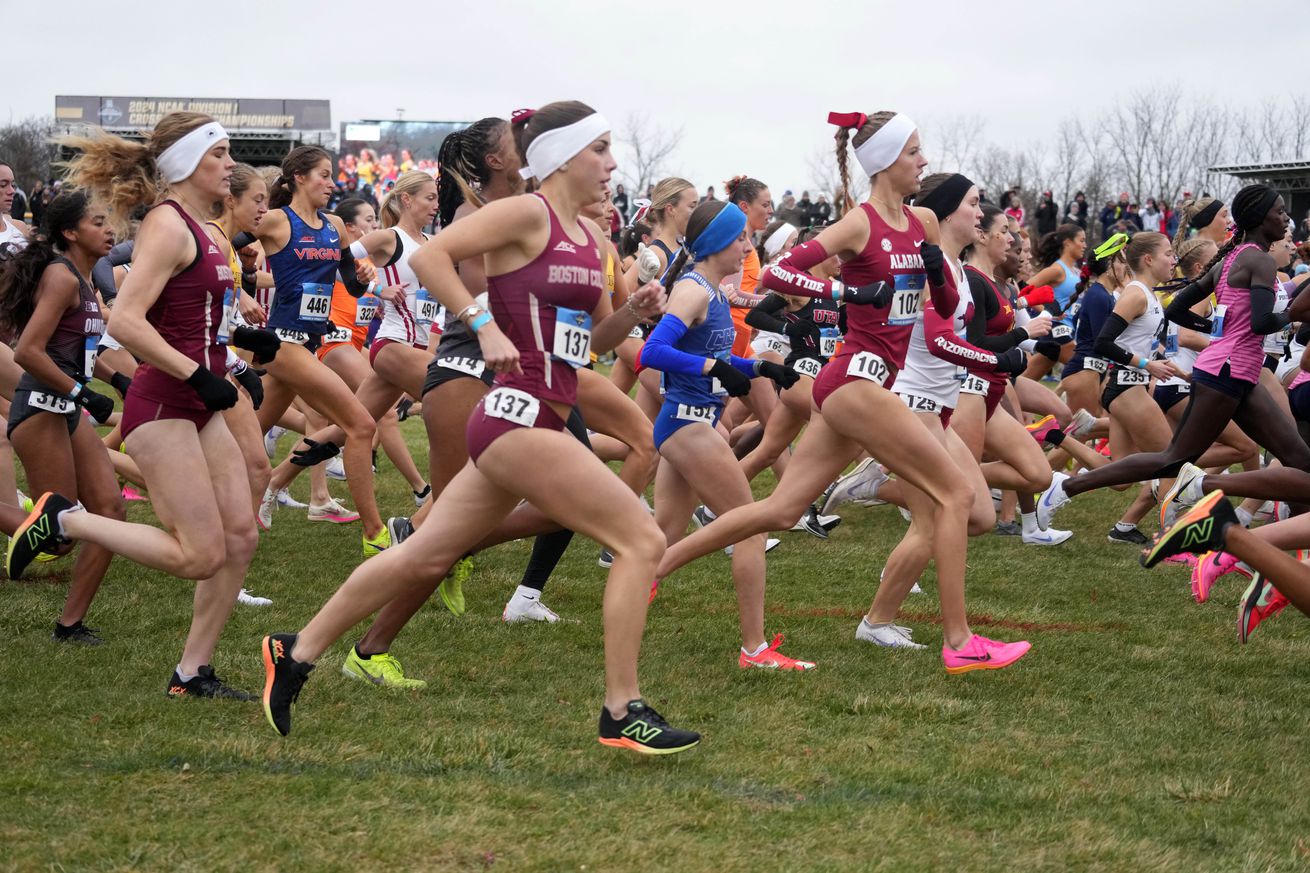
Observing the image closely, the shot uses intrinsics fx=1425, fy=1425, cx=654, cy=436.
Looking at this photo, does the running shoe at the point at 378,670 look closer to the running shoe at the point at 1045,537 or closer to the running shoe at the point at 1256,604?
the running shoe at the point at 1256,604

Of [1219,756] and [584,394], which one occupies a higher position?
[584,394]

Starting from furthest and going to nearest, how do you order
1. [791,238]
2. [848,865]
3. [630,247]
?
[630,247]
[791,238]
[848,865]

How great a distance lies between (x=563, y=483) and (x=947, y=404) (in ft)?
10.8

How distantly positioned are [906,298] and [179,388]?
2.97 metres

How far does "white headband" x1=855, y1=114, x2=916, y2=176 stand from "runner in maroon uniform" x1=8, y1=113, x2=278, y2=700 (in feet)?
8.71

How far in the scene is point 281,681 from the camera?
479 cm

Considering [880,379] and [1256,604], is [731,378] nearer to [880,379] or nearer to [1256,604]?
[880,379]

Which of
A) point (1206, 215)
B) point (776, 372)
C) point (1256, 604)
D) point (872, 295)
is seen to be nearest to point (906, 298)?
point (872, 295)

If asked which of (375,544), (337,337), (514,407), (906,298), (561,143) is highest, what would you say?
(561,143)

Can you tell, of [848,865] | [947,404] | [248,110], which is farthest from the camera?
[248,110]

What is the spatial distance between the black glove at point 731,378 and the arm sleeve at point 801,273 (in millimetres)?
540

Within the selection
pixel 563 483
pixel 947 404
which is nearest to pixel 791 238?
pixel 947 404

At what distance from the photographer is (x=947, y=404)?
7.15 m

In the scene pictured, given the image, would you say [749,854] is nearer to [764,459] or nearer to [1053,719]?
[1053,719]
